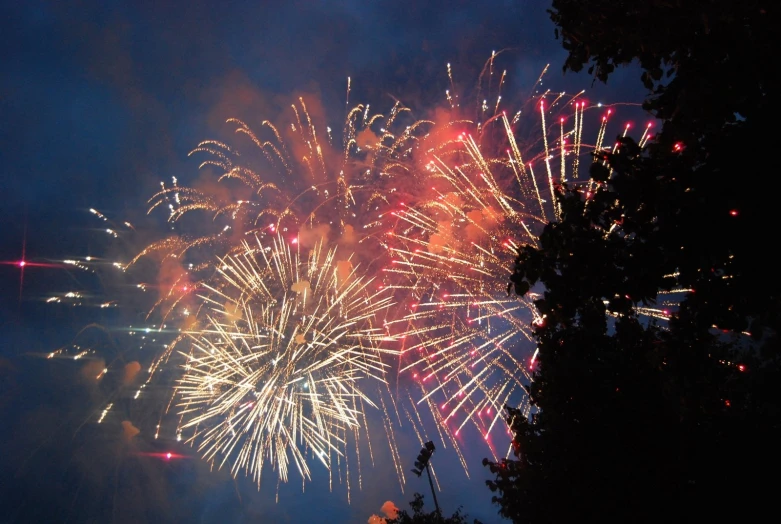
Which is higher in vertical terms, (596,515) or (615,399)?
(615,399)

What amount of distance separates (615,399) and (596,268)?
15.0ft

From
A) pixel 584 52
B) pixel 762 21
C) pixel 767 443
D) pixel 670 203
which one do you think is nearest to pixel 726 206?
pixel 670 203

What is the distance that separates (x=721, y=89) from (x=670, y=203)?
110cm

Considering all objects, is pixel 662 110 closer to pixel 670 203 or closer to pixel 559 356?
pixel 670 203

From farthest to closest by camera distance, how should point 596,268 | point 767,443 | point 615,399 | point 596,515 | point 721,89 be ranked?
point 615,399 → point 596,515 → point 767,443 → point 596,268 → point 721,89

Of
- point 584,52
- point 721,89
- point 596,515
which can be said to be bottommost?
point 596,515

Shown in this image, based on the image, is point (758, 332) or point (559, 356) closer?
point (758, 332)

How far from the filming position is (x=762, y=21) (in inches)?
134

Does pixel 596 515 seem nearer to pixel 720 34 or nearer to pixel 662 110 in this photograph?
pixel 662 110

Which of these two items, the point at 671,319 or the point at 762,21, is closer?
the point at 762,21

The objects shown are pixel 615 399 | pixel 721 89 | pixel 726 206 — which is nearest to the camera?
pixel 726 206

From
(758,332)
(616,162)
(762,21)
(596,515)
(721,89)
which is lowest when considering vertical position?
(596,515)

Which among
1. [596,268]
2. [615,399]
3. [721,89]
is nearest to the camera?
[721,89]

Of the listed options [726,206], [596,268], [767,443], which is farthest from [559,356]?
[726,206]
